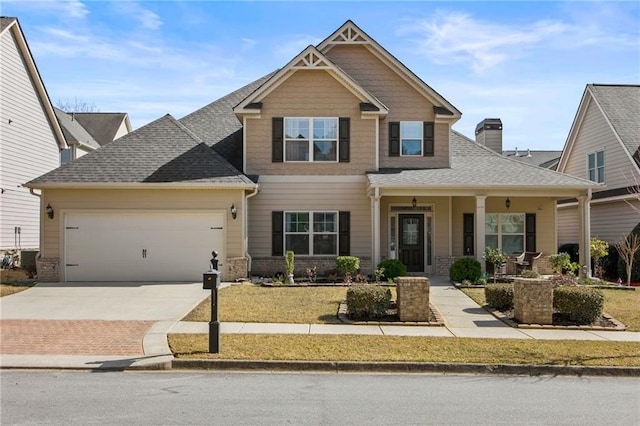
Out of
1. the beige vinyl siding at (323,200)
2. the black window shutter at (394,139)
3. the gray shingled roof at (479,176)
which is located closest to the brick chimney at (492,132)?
the gray shingled roof at (479,176)

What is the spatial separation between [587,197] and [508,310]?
7.66 meters

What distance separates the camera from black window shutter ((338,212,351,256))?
1944 cm

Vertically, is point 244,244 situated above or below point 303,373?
above

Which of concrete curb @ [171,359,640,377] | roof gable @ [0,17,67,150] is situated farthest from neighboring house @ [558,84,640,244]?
roof gable @ [0,17,67,150]

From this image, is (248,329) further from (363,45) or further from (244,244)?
(363,45)

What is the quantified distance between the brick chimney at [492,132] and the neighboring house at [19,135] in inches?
799

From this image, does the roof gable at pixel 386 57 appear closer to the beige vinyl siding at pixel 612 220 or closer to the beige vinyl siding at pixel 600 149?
the beige vinyl siding at pixel 600 149

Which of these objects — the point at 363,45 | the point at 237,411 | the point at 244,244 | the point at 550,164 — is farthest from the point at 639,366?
the point at 550,164

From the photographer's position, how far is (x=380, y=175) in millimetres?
18953

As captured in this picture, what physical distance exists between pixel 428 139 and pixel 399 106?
1637 mm

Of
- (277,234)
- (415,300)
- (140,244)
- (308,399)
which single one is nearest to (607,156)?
(277,234)

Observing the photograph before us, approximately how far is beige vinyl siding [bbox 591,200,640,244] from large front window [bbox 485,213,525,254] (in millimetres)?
4724

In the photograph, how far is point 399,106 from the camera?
20.5 m

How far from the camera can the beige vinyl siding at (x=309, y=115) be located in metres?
19.5
